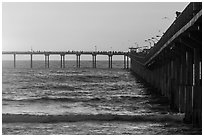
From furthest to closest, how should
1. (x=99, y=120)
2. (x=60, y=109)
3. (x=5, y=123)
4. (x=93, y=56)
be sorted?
(x=93, y=56) < (x=60, y=109) < (x=99, y=120) < (x=5, y=123)

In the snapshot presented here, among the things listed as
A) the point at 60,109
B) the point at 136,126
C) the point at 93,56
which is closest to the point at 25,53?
the point at 93,56

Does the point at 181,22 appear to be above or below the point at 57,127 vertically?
above

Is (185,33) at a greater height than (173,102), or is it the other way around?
(185,33)

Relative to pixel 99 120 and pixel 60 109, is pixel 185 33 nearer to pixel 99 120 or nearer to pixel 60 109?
pixel 99 120

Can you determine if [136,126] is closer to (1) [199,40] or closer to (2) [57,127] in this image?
(2) [57,127]

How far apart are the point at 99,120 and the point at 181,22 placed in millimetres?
5651

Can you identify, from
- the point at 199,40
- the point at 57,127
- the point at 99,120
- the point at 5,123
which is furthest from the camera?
the point at 99,120

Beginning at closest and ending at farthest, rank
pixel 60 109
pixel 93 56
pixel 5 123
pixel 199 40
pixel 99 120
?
pixel 199 40 < pixel 5 123 < pixel 99 120 < pixel 60 109 < pixel 93 56

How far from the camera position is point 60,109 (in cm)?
3003

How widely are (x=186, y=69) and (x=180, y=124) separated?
2887mm

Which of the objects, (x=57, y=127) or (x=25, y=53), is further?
(x=25, y=53)

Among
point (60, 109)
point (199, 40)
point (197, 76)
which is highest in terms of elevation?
point (199, 40)

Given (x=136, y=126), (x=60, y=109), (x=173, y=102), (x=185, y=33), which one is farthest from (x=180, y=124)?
(x=60, y=109)

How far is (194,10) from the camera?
17797 millimetres
